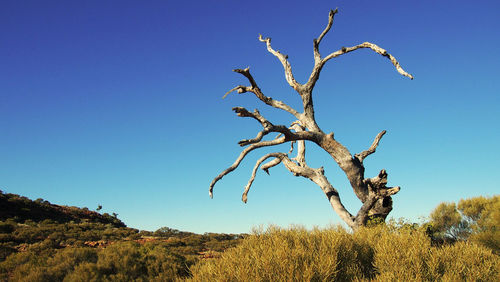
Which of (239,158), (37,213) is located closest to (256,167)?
(239,158)

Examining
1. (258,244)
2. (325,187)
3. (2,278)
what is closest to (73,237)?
(2,278)

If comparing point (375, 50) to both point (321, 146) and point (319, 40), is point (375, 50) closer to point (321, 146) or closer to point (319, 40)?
point (319, 40)

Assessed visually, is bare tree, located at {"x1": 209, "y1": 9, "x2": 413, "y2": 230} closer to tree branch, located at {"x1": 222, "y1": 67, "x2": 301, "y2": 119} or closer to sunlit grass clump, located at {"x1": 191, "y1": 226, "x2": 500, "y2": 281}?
tree branch, located at {"x1": 222, "y1": 67, "x2": 301, "y2": 119}

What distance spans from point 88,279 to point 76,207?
1419 inches

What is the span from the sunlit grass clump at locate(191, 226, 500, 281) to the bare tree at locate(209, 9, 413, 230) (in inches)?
195

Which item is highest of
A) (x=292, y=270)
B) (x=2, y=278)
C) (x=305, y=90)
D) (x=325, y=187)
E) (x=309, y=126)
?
(x=305, y=90)

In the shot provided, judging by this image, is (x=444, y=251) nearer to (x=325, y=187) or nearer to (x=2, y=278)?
(x=325, y=187)

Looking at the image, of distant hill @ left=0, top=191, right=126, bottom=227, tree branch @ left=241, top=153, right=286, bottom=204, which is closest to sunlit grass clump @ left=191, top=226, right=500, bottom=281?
tree branch @ left=241, top=153, right=286, bottom=204

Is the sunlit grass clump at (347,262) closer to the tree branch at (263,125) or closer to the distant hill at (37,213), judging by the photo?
the tree branch at (263,125)

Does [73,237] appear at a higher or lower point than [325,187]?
lower

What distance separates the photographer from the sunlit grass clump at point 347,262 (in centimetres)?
497

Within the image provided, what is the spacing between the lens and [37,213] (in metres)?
30.1

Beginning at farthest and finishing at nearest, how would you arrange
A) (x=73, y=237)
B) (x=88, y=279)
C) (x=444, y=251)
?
(x=73, y=237) < (x=88, y=279) < (x=444, y=251)

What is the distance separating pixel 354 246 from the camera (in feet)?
21.4
